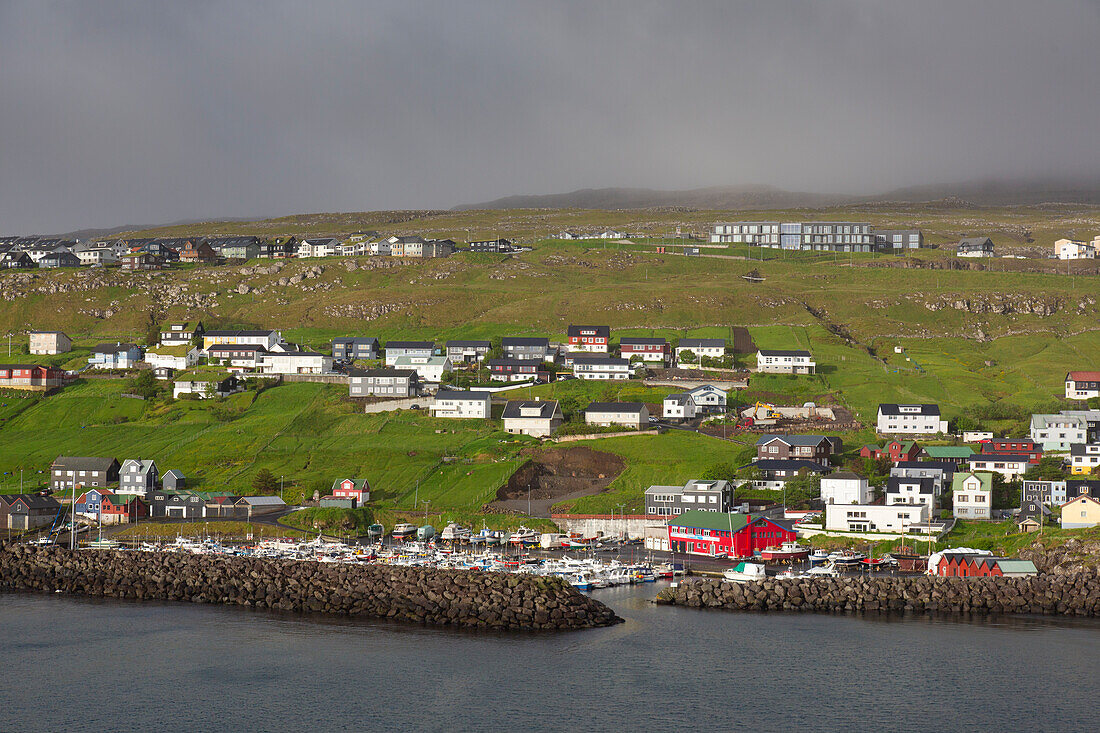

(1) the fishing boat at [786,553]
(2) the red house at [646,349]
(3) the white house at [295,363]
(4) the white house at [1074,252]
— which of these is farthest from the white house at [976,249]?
(1) the fishing boat at [786,553]

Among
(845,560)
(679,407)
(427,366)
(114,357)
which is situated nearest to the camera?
(845,560)

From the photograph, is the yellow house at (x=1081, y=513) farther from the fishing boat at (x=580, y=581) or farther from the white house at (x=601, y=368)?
the white house at (x=601, y=368)

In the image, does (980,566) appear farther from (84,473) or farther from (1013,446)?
(84,473)

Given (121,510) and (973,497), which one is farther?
(121,510)

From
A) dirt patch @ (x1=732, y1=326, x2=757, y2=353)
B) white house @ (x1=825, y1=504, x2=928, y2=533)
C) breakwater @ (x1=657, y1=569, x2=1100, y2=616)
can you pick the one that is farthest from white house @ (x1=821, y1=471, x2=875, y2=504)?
dirt patch @ (x1=732, y1=326, x2=757, y2=353)

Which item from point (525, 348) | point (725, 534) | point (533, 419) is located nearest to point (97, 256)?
point (525, 348)

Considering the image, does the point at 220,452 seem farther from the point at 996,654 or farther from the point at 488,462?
the point at 996,654

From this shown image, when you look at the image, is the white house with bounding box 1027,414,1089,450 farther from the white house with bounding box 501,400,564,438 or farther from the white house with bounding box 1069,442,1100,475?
the white house with bounding box 501,400,564,438
